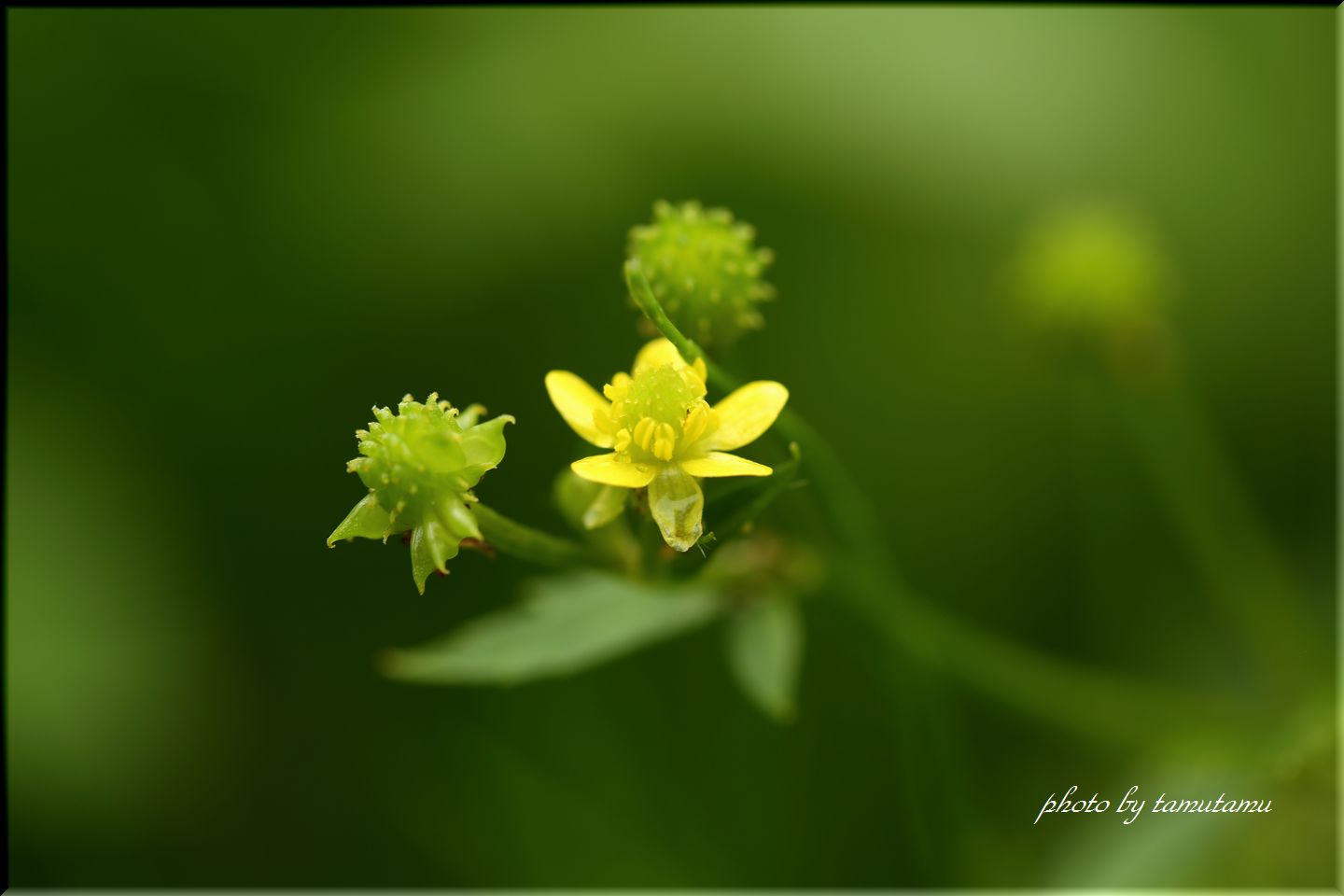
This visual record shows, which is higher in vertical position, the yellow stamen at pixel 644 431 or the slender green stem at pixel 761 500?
the yellow stamen at pixel 644 431

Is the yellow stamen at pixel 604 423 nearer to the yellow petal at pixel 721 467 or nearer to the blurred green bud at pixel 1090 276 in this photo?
the yellow petal at pixel 721 467

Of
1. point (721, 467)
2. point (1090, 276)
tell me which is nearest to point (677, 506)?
point (721, 467)

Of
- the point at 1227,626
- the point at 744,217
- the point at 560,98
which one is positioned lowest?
the point at 1227,626

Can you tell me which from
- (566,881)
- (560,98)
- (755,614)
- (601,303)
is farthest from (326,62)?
(566,881)

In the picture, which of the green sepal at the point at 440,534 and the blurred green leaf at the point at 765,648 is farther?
the blurred green leaf at the point at 765,648

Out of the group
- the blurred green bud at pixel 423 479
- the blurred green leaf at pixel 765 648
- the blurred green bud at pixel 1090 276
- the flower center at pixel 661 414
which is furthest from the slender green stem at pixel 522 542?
the blurred green bud at pixel 1090 276

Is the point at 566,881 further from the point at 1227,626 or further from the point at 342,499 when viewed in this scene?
the point at 1227,626

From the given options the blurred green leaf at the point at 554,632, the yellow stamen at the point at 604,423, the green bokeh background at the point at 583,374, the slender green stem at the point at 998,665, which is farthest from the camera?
the green bokeh background at the point at 583,374

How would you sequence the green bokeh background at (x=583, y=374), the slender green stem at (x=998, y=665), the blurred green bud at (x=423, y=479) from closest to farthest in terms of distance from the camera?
the blurred green bud at (x=423, y=479) < the slender green stem at (x=998, y=665) < the green bokeh background at (x=583, y=374)
